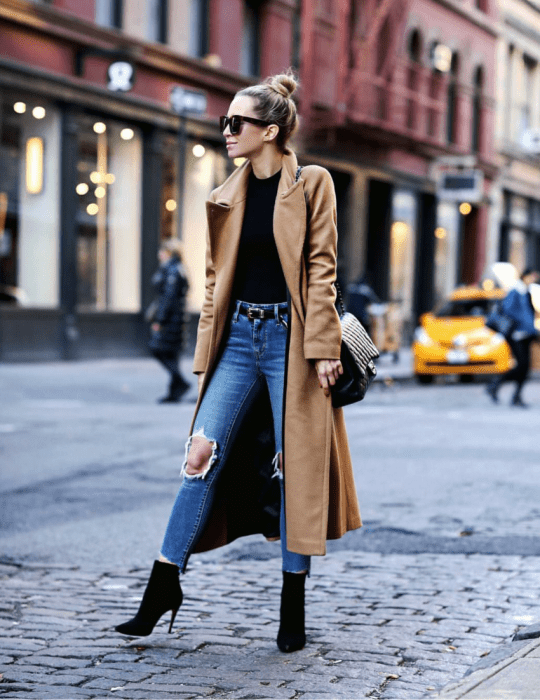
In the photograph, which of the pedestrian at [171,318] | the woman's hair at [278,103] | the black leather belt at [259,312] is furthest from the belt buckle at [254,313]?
the pedestrian at [171,318]

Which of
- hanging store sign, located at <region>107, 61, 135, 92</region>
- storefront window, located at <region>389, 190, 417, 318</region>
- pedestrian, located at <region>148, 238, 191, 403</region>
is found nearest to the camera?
pedestrian, located at <region>148, 238, 191, 403</region>

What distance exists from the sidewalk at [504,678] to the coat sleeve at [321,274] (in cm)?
113

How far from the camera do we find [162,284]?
574 inches

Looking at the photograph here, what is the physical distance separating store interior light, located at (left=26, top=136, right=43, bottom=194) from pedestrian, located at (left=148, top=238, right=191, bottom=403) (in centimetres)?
510

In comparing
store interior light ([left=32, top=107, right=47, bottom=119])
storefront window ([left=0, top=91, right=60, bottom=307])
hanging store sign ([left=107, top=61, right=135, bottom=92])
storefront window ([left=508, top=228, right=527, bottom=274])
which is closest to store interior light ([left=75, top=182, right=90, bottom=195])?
storefront window ([left=0, top=91, right=60, bottom=307])

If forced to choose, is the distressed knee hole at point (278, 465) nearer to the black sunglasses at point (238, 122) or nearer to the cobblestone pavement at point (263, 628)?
the cobblestone pavement at point (263, 628)

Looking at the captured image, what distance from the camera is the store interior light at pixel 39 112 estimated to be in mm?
19016

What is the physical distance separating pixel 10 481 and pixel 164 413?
15.4 ft

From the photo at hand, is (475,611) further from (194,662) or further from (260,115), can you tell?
(260,115)

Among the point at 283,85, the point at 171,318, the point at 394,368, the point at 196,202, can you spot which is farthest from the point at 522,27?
the point at 283,85

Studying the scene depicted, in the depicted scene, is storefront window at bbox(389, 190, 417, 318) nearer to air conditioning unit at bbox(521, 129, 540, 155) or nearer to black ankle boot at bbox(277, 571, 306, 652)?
air conditioning unit at bbox(521, 129, 540, 155)

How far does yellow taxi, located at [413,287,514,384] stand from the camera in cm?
1906

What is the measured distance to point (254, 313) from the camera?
4.39 m

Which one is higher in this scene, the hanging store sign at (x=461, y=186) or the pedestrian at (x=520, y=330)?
the hanging store sign at (x=461, y=186)
